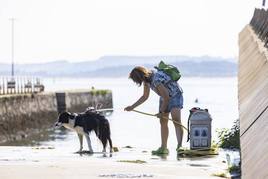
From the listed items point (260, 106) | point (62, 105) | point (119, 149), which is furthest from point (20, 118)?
point (260, 106)

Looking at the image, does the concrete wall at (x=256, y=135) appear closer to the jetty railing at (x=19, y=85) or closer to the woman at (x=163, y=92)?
the woman at (x=163, y=92)

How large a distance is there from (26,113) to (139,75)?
4013 centimetres

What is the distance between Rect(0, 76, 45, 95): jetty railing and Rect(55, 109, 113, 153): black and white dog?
125 feet

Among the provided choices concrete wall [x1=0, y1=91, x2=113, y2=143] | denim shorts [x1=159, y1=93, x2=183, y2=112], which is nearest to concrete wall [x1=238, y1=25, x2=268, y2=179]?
denim shorts [x1=159, y1=93, x2=183, y2=112]

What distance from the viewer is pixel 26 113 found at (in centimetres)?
5303

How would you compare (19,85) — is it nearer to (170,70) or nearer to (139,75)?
(170,70)

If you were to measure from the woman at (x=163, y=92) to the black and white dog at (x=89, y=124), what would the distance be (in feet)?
3.92

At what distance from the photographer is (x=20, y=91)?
59.2 m

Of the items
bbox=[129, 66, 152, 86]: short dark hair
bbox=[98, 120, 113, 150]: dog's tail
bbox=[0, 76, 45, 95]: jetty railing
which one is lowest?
bbox=[98, 120, 113, 150]: dog's tail

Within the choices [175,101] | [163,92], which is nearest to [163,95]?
[163,92]

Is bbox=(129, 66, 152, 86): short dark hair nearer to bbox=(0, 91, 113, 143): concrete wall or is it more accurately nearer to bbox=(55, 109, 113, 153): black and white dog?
bbox=(55, 109, 113, 153): black and white dog

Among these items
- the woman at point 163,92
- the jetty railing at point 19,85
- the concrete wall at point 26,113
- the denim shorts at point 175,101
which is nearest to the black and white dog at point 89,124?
the woman at point 163,92

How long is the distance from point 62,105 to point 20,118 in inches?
615

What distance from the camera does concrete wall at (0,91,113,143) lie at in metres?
47.3
